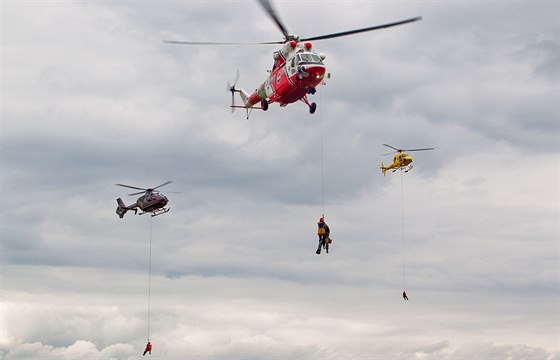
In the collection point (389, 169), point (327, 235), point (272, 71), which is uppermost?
point (272, 71)

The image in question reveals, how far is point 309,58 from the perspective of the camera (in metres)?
61.4

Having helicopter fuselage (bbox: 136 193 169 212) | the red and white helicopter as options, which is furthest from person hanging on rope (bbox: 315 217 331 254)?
helicopter fuselage (bbox: 136 193 169 212)

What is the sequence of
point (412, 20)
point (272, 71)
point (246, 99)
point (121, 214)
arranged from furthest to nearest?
point (121, 214), point (246, 99), point (272, 71), point (412, 20)

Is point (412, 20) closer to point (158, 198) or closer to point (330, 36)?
point (330, 36)

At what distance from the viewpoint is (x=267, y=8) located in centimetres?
5881

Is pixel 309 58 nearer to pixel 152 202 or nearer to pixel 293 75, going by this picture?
pixel 293 75

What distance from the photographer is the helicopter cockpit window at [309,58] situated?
6116cm

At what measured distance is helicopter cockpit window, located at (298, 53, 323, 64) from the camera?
61.2 metres

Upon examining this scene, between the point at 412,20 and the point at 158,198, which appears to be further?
the point at 158,198

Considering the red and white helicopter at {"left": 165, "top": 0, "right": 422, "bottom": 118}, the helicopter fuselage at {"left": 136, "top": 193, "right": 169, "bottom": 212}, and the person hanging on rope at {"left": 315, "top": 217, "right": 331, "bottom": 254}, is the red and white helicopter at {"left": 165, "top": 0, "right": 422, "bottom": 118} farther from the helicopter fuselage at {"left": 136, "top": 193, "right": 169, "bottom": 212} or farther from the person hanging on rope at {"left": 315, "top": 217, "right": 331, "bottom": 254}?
the helicopter fuselage at {"left": 136, "top": 193, "right": 169, "bottom": 212}

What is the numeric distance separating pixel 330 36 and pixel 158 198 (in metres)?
34.2

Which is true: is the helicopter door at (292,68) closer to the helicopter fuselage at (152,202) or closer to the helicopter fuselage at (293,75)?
the helicopter fuselage at (293,75)

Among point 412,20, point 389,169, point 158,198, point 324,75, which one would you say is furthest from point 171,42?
point 389,169

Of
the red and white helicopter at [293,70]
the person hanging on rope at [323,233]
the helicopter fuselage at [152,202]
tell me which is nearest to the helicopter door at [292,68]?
the red and white helicopter at [293,70]
